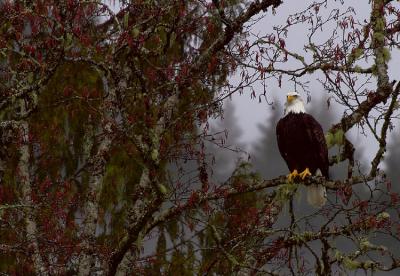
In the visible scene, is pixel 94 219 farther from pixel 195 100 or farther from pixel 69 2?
pixel 69 2

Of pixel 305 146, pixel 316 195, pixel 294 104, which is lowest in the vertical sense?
pixel 316 195

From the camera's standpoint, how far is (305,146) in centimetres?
720

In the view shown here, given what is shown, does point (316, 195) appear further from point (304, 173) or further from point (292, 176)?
point (292, 176)

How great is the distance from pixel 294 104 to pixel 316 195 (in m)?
1.00

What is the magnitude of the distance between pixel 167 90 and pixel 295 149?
1.73 m

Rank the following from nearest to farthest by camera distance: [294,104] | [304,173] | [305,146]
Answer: [304,173] < [305,146] < [294,104]

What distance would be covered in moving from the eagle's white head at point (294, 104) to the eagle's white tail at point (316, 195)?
82cm

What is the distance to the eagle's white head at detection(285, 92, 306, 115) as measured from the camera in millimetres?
7582

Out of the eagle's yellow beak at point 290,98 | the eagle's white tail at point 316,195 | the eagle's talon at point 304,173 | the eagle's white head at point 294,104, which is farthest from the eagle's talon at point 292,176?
the eagle's yellow beak at point 290,98

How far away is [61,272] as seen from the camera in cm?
796

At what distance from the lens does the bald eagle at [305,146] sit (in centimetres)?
709

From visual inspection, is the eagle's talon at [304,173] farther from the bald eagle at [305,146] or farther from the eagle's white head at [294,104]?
the eagle's white head at [294,104]

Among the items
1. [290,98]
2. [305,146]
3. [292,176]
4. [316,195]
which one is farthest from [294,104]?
[292,176]

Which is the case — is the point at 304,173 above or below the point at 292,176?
above
